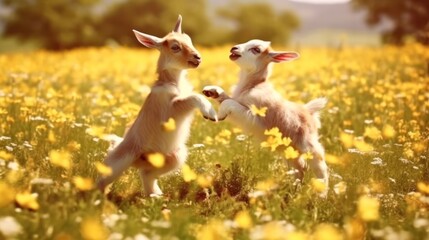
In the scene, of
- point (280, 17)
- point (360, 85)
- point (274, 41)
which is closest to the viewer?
point (360, 85)

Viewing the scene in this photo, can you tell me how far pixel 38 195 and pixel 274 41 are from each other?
53211mm

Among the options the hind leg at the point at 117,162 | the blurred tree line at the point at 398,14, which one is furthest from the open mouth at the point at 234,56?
the blurred tree line at the point at 398,14

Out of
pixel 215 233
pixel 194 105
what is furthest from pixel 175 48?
pixel 215 233

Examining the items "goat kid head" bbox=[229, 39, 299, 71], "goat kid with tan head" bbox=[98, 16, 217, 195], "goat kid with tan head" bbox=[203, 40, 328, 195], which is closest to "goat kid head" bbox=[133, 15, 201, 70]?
"goat kid with tan head" bbox=[98, 16, 217, 195]

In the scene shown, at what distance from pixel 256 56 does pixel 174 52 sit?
3.61 feet

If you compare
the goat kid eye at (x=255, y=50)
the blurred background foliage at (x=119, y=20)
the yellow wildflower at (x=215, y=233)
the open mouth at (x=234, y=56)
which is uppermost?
the blurred background foliage at (x=119, y=20)

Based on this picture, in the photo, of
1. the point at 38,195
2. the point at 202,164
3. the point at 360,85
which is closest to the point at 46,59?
the point at 360,85

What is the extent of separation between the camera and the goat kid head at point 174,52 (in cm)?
500

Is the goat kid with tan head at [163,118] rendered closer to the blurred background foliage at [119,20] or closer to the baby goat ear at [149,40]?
the baby goat ear at [149,40]

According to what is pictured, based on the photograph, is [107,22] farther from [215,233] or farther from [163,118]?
[215,233]

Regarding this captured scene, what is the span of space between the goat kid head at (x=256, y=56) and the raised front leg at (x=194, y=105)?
107 centimetres

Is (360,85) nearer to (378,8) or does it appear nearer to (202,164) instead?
(202,164)

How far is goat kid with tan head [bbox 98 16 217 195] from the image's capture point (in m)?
4.79

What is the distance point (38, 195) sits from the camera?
414cm
